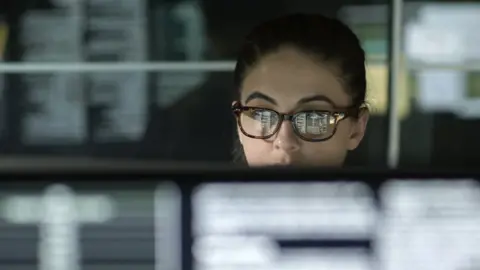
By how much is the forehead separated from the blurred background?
1.33 m

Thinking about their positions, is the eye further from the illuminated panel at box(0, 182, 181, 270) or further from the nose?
the illuminated panel at box(0, 182, 181, 270)

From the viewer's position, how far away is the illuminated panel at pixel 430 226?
0.36 m

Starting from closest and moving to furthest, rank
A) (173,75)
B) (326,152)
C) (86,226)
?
(86,226) → (326,152) → (173,75)

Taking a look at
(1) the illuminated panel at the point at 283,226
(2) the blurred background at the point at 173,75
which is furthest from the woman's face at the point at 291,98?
(2) the blurred background at the point at 173,75

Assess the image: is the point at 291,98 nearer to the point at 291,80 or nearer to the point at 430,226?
the point at 291,80

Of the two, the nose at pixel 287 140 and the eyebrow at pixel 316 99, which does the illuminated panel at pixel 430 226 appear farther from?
the eyebrow at pixel 316 99

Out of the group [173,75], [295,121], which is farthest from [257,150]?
[173,75]

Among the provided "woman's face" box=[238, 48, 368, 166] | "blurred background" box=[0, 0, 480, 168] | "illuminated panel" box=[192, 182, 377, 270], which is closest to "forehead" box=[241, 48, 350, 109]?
"woman's face" box=[238, 48, 368, 166]

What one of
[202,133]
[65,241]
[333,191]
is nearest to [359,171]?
[333,191]

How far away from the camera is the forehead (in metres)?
0.62

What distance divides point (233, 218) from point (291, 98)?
0.25 meters

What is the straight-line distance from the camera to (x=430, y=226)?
365 millimetres

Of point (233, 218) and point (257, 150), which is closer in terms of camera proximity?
point (233, 218)

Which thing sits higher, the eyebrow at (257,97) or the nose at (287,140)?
the eyebrow at (257,97)
